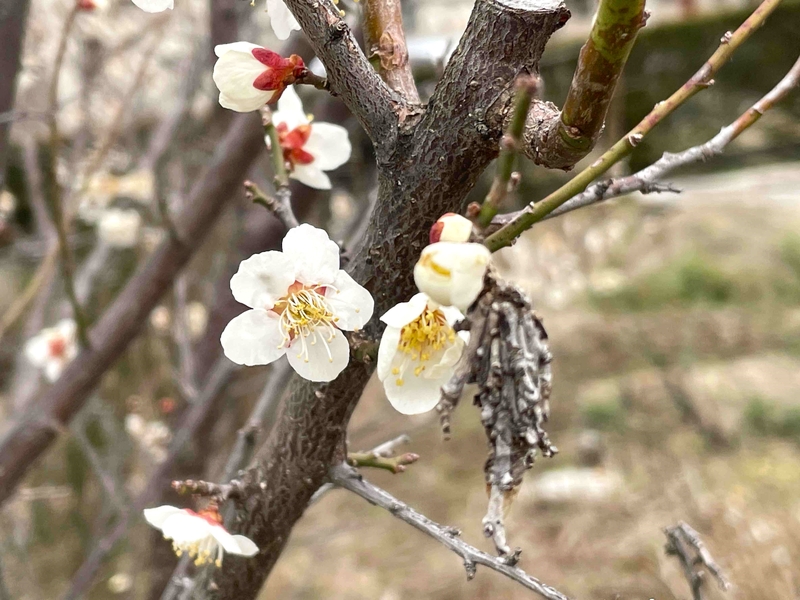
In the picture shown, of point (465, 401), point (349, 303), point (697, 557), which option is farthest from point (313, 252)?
point (465, 401)

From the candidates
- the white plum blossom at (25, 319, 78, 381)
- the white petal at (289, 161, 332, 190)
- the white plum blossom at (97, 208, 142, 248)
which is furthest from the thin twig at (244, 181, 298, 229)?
the white plum blossom at (97, 208, 142, 248)

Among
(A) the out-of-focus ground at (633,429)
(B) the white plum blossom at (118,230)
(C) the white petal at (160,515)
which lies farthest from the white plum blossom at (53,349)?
(C) the white petal at (160,515)

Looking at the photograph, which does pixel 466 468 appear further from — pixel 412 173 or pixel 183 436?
pixel 412 173

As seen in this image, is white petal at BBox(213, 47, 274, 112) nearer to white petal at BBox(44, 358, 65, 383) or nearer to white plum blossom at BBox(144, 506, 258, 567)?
white plum blossom at BBox(144, 506, 258, 567)

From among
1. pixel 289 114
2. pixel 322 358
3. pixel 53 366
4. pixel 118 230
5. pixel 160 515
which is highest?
pixel 289 114

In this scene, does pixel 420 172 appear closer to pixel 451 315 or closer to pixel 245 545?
pixel 451 315
